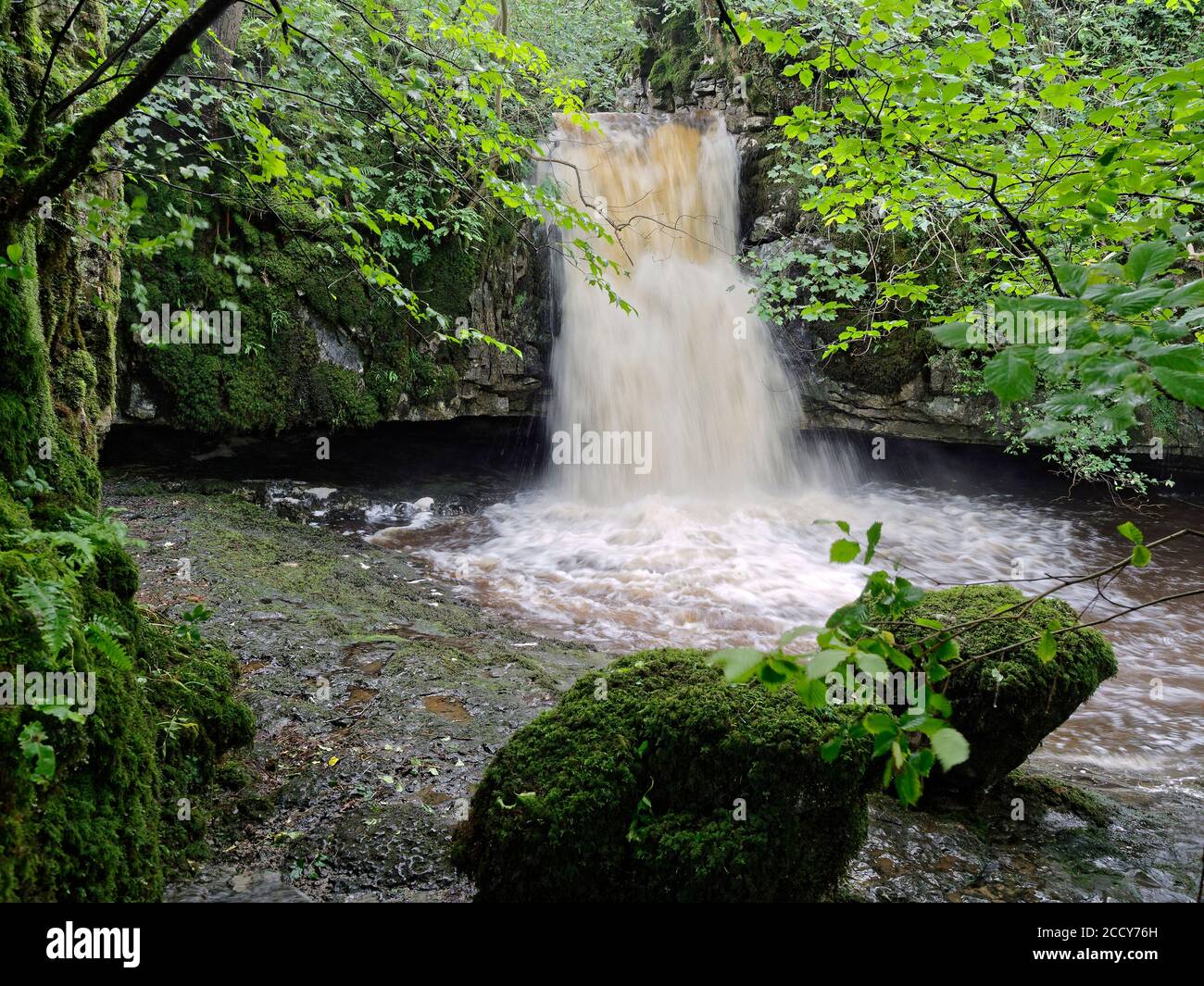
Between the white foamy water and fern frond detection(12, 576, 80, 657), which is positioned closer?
fern frond detection(12, 576, 80, 657)

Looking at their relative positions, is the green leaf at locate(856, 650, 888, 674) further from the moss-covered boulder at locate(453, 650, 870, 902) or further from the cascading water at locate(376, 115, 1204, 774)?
the cascading water at locate(376, 115, 1204, 774)

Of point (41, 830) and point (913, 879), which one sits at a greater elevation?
point (41, 830)

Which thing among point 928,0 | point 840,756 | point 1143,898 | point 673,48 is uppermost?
point 673,48

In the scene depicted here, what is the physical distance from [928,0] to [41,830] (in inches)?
490

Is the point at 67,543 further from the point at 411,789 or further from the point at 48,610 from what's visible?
the point at 411,789

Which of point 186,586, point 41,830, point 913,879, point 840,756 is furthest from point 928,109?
point 186,586

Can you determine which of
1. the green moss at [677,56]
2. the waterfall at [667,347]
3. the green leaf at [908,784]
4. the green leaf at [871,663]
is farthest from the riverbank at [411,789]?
the green moss at [677,56]

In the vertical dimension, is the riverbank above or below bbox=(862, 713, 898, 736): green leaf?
below

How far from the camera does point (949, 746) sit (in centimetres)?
116

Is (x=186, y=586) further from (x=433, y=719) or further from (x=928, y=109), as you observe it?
(x=928, y=109)

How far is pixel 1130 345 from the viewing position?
4.61ft

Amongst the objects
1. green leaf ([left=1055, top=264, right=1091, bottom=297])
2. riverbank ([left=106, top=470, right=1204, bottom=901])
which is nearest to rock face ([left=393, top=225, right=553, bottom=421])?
riverbank ([left=106, top=470, right=1204, bottom=901])

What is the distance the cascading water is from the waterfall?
1.0 inches

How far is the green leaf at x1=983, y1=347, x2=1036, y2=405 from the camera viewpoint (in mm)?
1385
